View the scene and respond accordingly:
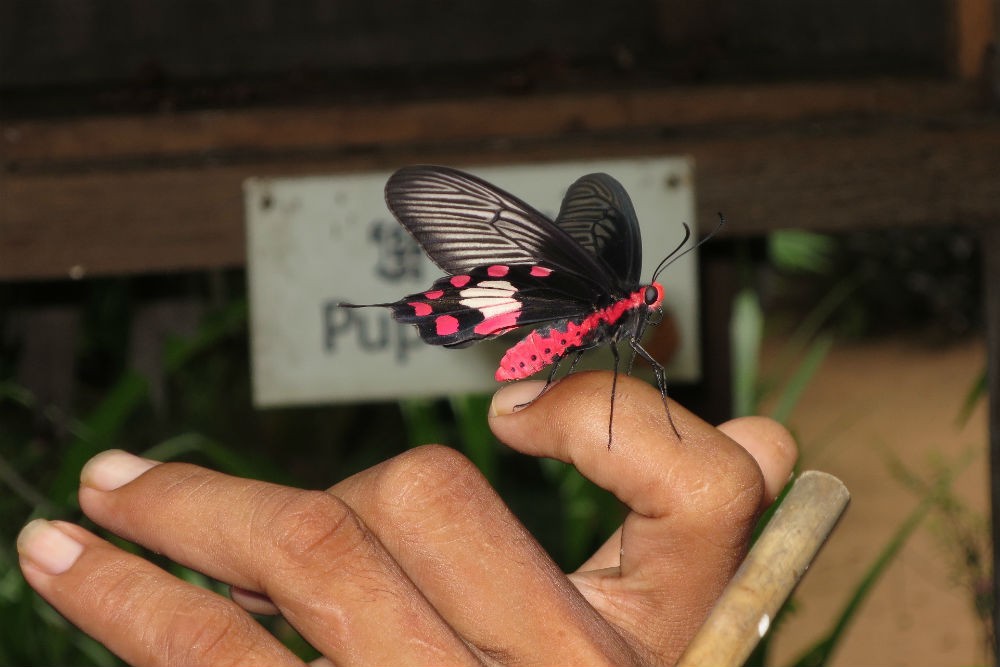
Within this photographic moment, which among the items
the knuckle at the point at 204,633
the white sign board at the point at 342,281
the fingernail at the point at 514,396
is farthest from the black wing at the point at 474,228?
the white sign board at the point at 342,281

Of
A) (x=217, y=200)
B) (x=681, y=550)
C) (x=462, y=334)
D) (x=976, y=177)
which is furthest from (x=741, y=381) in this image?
(x=462, y=334)

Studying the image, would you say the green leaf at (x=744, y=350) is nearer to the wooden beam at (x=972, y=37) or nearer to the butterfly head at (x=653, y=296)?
the wooden beam at (x=972, y=37)

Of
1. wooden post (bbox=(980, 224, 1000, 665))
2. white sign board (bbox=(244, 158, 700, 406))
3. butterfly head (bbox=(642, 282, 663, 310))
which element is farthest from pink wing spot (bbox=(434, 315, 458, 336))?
wooden post (bbox=(980, 224, 1000, 665))

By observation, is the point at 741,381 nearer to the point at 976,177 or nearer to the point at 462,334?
the point at 976,177

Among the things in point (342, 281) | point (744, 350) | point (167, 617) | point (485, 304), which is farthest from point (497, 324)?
point (744, 350)

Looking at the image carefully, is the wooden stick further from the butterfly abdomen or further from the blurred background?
the blurred background
